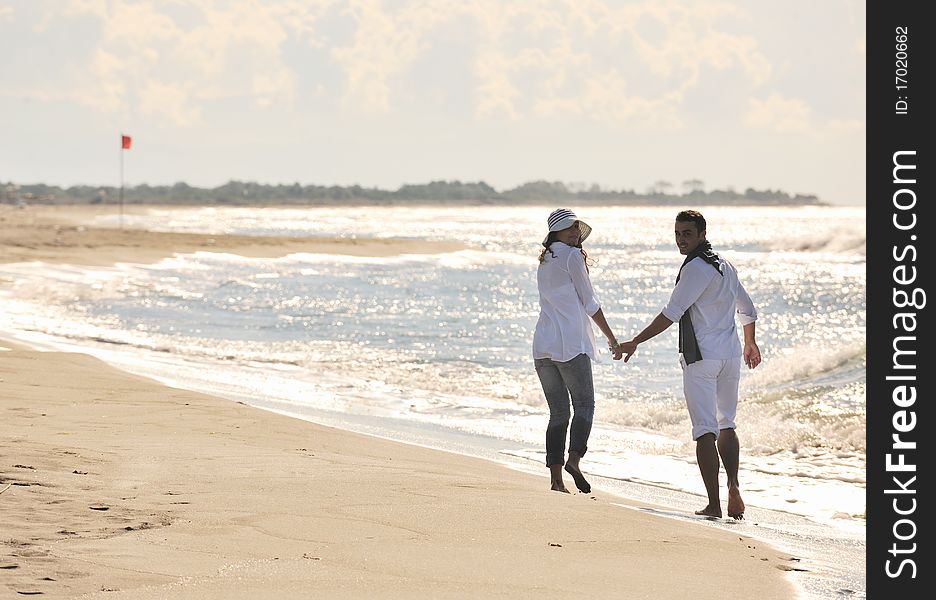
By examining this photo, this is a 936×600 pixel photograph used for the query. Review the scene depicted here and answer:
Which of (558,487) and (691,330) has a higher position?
(691,330)

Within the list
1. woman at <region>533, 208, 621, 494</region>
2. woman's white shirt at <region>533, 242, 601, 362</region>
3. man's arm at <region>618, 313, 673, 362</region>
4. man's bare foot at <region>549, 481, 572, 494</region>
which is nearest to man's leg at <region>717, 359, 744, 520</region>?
man's arm at <region>618, 313, 673, 362</region>

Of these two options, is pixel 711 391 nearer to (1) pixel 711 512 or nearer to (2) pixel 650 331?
(2) pixel 650 331

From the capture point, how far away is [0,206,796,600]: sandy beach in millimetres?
4086

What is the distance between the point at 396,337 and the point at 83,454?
1123 cm

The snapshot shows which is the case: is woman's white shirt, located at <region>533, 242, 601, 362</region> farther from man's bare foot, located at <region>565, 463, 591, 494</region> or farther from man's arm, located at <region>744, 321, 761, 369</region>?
man's arm, located at <region>744, 321, 761, 369</region>

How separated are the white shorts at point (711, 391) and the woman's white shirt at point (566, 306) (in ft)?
Result: 2.16

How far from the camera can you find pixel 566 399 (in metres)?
6.77

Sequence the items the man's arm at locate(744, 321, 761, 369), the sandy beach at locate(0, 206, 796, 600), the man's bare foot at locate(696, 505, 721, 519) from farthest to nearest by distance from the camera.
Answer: the man's arm at locate(744, 321, 761, 369) → the man's bare foot at locate(696, 505, 721, 519) → the sandy beach at locate(0, 206, 796, 600)

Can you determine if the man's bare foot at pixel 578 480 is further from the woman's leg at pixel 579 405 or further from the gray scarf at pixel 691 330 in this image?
the gray scarf at pixel 691 330

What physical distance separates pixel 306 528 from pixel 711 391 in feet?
8.80

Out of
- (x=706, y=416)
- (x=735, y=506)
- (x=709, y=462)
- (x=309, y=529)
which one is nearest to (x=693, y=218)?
(x=706, y=416)

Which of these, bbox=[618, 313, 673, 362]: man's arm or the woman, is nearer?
bbox=[618, 313, 673, 362]: man's arm

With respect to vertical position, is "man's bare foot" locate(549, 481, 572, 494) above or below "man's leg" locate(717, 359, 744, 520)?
below
